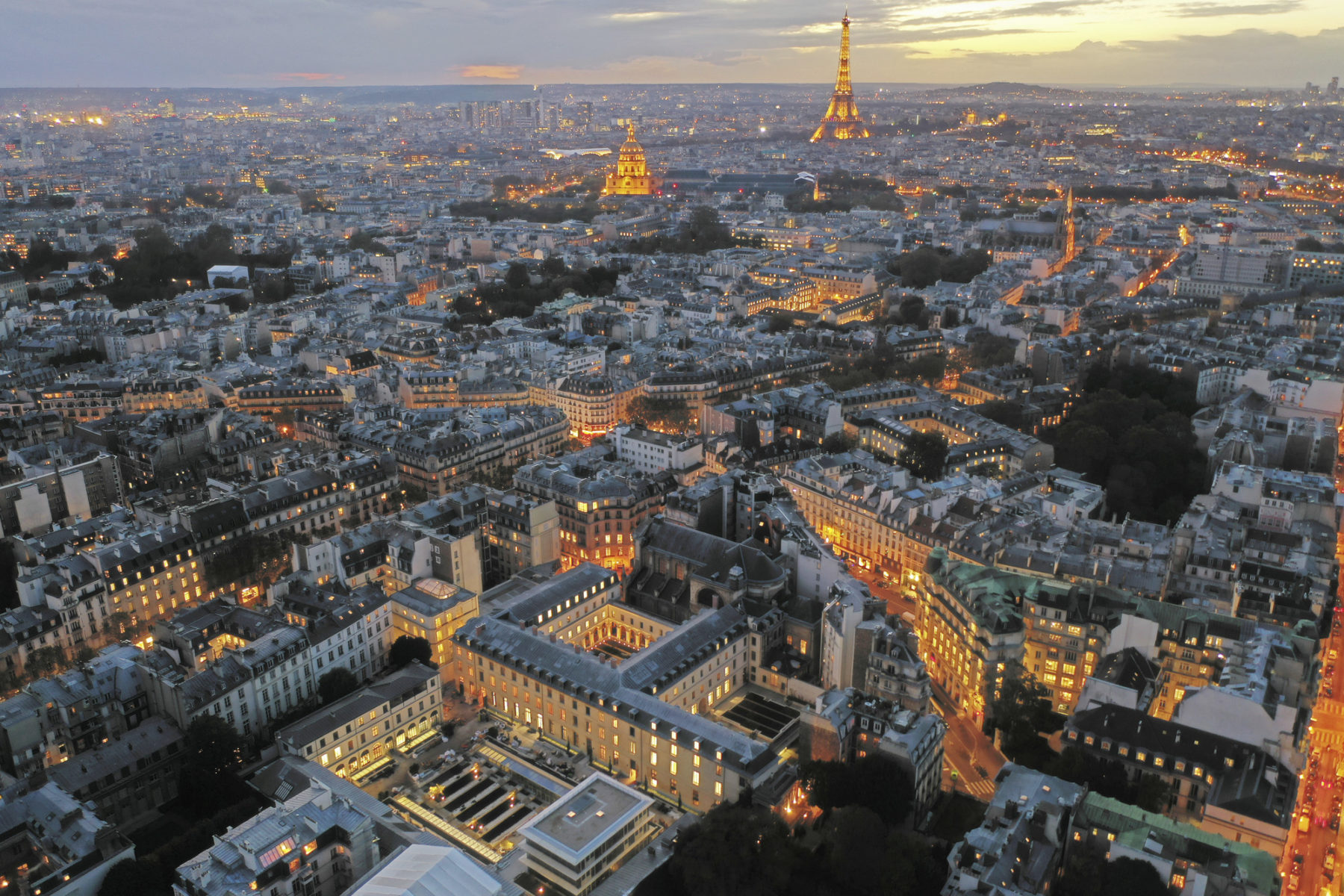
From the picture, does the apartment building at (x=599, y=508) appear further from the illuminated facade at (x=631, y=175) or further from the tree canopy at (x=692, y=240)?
the illuminated facade at (x=631, y=175)

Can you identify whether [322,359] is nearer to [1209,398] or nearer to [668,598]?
[668,598]

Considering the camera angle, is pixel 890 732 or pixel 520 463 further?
pixel 520 463

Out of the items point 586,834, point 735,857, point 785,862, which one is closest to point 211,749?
point 586,834

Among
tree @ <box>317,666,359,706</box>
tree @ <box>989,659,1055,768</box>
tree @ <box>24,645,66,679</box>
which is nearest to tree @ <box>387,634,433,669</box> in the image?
tree @ <box>317,666,359,706</box>

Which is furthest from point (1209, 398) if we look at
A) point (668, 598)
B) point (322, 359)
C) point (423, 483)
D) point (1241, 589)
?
point (322, 359)

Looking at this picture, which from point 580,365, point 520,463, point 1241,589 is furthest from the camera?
point 580,365

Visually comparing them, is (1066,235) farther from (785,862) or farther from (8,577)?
(8,577)
